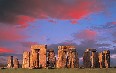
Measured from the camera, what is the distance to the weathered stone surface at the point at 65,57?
41.1 m

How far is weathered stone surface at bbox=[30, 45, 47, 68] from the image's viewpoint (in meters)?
41.2

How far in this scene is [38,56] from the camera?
139ft

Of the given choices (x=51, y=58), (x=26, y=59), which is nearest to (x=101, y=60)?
(x=51, y=58)

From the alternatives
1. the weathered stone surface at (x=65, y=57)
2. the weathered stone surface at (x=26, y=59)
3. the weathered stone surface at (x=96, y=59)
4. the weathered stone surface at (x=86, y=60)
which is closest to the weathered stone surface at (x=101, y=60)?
the weathered stone surface at (x=96, y=59)

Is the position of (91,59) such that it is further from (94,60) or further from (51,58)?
(51,58)

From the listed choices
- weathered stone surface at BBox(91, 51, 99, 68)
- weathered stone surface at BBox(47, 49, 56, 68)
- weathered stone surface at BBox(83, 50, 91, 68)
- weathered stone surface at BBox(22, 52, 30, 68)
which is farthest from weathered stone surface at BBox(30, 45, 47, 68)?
weathered stone surface at BBox(91, 51, 99, 68)

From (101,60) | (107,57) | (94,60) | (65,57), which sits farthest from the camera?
(107,57)

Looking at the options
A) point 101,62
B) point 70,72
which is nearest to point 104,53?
point 101,62

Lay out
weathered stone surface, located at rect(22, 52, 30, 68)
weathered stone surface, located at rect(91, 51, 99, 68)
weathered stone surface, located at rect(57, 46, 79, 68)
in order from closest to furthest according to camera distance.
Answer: weathered stone surface, located at rect(57, 46, 79, 68) < weathered stone surface, located at rect(91, 51, 99, 68) < weathered stone surface, located at rect(22, 52, 30, 68)

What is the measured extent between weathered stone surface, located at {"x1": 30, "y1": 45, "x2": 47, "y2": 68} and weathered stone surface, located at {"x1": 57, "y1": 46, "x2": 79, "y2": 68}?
5.99 ft

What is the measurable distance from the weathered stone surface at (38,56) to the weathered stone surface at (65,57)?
1826 millimetres

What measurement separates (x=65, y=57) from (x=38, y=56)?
3445mm

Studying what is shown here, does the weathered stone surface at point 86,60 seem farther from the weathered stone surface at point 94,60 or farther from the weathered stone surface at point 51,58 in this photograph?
the weathered stone surface at point 51,58

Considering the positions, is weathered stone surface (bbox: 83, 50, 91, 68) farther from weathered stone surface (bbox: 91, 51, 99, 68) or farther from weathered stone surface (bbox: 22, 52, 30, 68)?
weathered stone surface (bbox: 22, 52, 30, 68)
